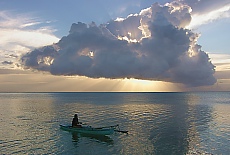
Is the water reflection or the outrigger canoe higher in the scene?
the outrigger canoe

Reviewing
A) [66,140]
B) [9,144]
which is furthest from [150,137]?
[9,144]

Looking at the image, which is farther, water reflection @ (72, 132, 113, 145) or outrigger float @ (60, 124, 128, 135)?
outrigger float @ (60, 124, 128, 135)

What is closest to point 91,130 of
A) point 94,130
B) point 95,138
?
point 94,130

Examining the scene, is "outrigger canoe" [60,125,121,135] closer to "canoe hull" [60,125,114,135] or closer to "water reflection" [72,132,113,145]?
"canoe hull" [60,125,114,135]

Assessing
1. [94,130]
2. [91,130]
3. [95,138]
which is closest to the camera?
[95,138]

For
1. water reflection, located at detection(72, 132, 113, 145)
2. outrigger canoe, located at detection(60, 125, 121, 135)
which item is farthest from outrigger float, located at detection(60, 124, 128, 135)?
water reflection, located at detection(72, 132, 113, 145)

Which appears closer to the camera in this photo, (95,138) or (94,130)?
(95,138)

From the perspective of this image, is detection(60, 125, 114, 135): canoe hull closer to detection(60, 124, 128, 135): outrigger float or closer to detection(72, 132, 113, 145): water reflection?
detection(60, 124, 128, 135): outrigger float

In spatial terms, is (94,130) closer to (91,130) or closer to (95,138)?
(91,130)

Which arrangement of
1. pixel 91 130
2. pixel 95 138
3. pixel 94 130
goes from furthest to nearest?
pixel 91 130 → pixel 94 130 → pixel 95 138

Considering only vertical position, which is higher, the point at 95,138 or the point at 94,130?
Answer: the point at 94,130

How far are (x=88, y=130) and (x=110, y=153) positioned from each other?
1213 centimetres

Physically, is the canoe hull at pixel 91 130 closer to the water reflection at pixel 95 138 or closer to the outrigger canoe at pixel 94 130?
the outrigger canoe at pixel 94 130

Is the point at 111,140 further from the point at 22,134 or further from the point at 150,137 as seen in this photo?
the point at 22,134
